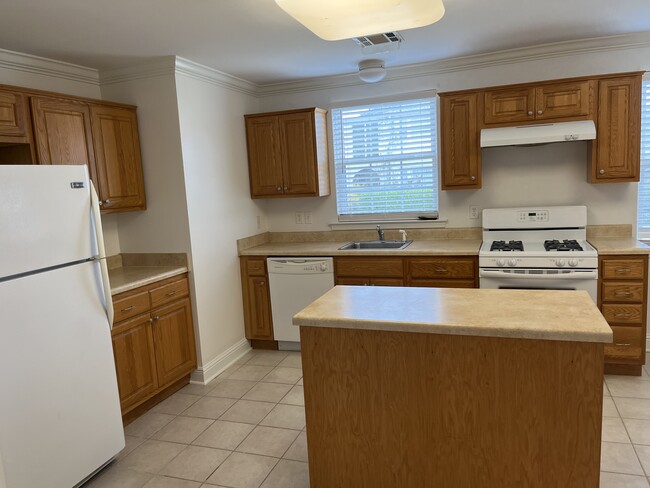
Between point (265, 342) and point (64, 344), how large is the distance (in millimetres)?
2220

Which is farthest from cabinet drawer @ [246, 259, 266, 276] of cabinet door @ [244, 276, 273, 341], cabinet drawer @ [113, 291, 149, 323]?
cabinet drawer @ [113, 291, 149, 323]

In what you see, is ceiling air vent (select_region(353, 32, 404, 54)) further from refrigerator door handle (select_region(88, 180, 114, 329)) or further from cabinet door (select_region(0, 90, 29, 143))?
cabinet door (select_region(0, 90, 29, 143))

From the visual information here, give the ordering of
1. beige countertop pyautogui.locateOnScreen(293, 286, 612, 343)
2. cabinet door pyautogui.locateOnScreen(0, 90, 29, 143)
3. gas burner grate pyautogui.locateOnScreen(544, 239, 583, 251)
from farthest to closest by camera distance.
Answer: gas burner grate pyautogui.locateOnScreen(544, 239, 583, 251) → cabinet door pyautogui.locateOnScreen(0, 90, 29, 143) → beige countertop pyautogui.locateOnScreen(293, 286, 612, 343)

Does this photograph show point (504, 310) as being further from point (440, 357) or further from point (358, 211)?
point (358, 211)

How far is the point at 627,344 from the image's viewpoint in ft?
10.9

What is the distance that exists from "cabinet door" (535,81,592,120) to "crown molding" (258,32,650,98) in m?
0.41

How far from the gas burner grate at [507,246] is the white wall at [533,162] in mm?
378

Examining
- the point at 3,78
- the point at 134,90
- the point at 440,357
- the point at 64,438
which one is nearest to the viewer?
the point at 440,357

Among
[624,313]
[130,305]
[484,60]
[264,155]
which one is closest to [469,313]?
[624,313]

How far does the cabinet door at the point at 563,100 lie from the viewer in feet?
11.4

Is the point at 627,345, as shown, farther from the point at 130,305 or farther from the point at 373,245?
the point at 130,305

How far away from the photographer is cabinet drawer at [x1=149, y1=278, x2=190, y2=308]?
327 cm

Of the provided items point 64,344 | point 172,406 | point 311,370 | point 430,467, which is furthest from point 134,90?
point 430,467

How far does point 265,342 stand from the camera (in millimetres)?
4371
